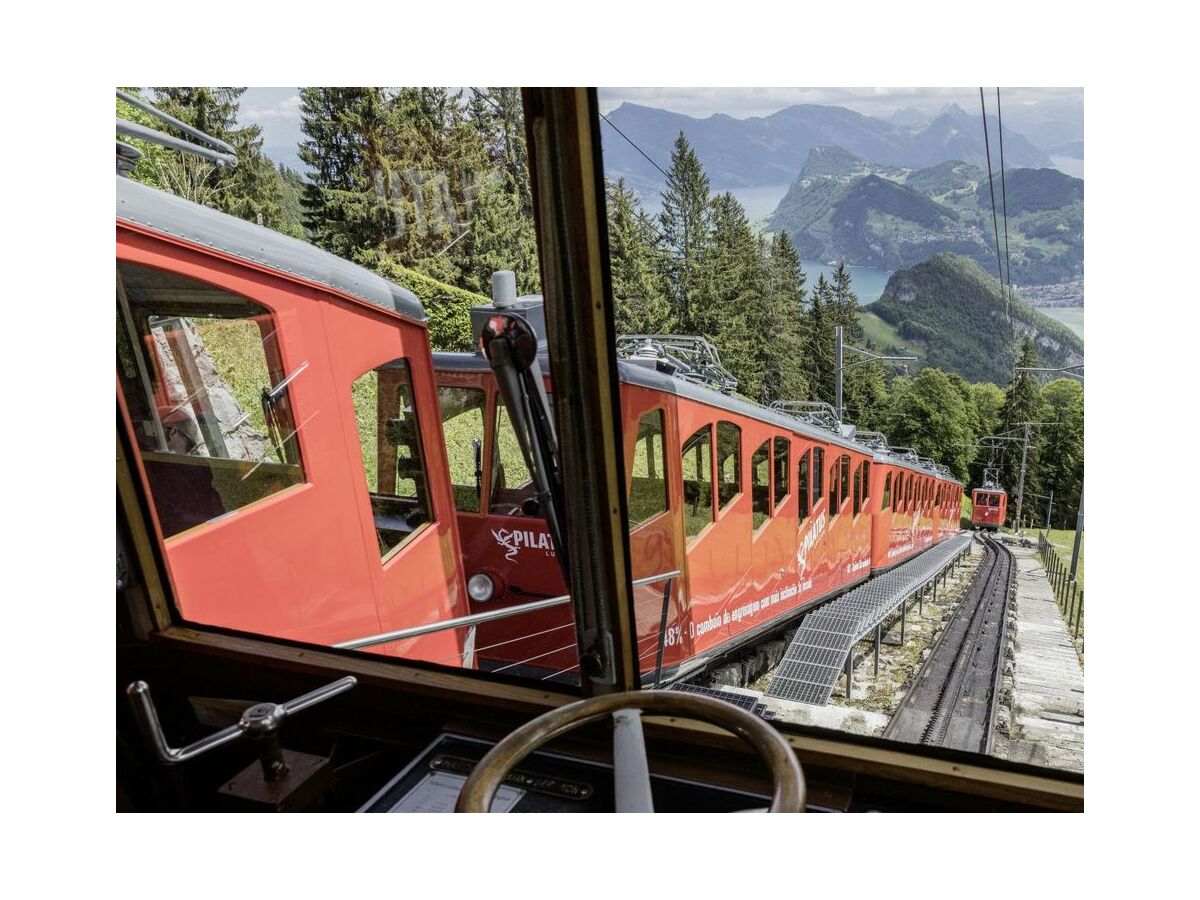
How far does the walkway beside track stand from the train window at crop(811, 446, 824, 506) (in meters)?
2.70

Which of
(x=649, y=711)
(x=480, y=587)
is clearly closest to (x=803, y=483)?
(x=480, y=587)

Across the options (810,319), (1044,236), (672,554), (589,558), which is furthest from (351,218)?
(810,319)

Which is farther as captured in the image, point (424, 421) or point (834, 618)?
point (834, 618)

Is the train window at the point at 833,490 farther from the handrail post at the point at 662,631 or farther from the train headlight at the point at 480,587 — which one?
the train headlight at the point at 480,587

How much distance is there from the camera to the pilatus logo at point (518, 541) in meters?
3.64

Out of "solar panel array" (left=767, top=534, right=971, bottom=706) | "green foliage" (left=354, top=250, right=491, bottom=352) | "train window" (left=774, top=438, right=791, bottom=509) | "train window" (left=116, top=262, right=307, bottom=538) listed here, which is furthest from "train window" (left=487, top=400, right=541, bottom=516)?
"solar panel array" (left=767, top=534, right=971, bottom=706)

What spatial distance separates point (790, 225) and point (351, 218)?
3.39 meters

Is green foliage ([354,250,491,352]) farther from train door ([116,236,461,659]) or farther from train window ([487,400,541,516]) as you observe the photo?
train window ([487,400,541,516])

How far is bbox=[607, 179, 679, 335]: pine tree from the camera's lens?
45.8 inches

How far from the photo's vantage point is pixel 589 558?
50.1 inches

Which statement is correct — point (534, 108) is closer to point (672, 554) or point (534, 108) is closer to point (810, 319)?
point (672, 554)

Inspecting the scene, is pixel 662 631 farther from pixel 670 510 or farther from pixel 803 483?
pixel 803 483

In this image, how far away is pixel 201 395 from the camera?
193 centimetres

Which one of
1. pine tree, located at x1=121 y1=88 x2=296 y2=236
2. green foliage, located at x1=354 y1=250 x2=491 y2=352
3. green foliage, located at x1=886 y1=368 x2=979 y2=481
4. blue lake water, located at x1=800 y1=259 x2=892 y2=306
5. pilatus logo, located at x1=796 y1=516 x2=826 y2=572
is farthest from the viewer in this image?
green foliage, located at x1=886 y1=368 x2=979 y2=481
